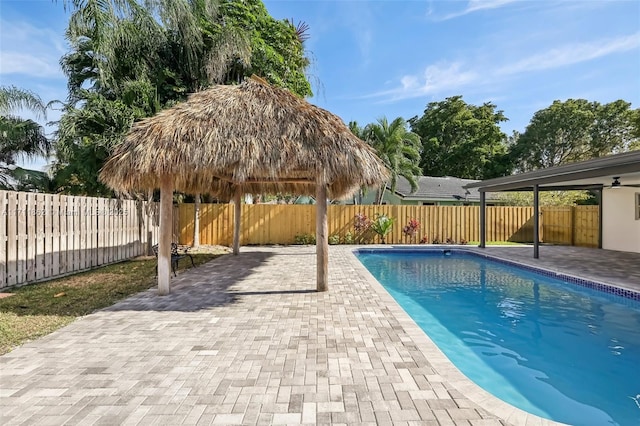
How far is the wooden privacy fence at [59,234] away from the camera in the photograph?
22.1 feet

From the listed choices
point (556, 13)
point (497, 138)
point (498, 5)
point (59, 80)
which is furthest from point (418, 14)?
point (497, 138)

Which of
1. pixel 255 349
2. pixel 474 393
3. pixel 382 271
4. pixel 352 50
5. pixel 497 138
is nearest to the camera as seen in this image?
pixel 474 393

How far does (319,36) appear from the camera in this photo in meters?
18.3

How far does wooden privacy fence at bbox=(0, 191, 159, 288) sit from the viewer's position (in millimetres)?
6738

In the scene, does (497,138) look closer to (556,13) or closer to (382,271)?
(556,13)

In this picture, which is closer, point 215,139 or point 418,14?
point 215,139

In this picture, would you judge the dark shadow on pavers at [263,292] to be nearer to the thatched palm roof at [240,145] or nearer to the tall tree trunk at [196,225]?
the thatched palm roof at [240,145]

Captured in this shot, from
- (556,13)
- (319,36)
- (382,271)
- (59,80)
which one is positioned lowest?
(382,271)

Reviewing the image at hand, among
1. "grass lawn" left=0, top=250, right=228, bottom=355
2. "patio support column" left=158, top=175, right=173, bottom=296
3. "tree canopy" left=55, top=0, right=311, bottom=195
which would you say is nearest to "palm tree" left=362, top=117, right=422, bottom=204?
"tree canopy" left=55, top=0, right=311, bottom=195

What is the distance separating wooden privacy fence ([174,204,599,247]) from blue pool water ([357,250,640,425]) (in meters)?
6.69

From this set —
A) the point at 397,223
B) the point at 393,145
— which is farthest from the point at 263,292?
the point at 393,145

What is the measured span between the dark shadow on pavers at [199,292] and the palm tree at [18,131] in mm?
8662

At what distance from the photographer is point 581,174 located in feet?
31.2

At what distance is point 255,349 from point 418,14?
469 inches
